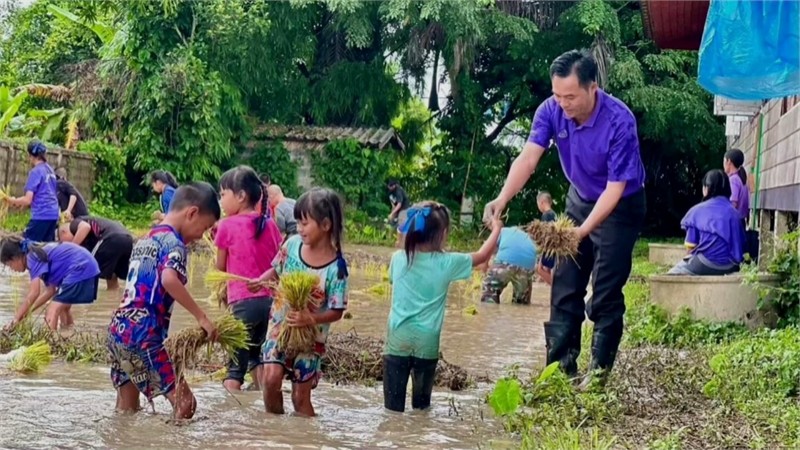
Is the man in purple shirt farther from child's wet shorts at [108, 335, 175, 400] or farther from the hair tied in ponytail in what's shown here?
child's wet shorts at [108, 335, 175, 400]

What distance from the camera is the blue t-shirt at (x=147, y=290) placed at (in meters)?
5.12

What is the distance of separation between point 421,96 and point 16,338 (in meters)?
21.4

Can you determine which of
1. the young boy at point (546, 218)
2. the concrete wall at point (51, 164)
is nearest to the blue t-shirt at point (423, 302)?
the young boy at point (546, 218)

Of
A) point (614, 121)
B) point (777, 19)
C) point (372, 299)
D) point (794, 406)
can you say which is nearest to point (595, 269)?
point (614, 121)

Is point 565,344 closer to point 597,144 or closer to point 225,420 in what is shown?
point 597,144

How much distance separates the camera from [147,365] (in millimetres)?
5148

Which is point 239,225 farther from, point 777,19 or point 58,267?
point 777,19

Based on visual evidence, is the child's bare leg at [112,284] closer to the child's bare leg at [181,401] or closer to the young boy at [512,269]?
the young boy at [512,269]

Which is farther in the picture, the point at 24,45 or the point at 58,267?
the point at 24,45

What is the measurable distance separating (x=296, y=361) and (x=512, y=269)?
281 inches

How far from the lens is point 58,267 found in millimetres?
7980

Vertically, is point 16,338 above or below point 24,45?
below

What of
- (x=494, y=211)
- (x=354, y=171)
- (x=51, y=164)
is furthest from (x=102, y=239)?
(x=354, y=171)

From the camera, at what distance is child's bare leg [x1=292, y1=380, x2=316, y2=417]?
17.8 ft
